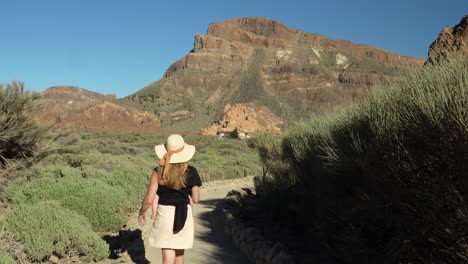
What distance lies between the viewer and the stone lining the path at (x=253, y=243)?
7211 millimetres

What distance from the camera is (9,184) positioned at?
10.0 meters

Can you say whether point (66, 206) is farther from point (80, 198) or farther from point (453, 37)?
point (453, 37)

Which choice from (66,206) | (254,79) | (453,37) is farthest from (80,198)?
(254,79)

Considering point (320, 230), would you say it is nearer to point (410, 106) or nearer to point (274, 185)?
point (410, 106)

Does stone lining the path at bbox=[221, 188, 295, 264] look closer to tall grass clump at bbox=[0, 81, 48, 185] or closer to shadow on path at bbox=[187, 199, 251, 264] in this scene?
shadow on path at bbox=[187, 199, 251, 264]

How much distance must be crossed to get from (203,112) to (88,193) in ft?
326

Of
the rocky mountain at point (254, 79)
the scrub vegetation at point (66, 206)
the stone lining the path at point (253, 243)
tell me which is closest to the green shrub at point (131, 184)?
the scrub vegetation at point (66, 206)

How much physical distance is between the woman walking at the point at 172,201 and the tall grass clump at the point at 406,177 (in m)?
2.26

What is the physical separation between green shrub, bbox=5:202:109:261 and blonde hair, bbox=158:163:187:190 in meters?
2.05

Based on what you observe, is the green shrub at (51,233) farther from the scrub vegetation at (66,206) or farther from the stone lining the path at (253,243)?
the stone lining the path at (253,243)

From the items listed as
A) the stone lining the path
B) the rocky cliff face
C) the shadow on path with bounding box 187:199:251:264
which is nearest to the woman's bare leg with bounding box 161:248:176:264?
the stone lining the path

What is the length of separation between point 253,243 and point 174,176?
3.95 metres

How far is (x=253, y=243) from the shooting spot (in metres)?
8.52

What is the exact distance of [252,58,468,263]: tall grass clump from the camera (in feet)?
13.8
